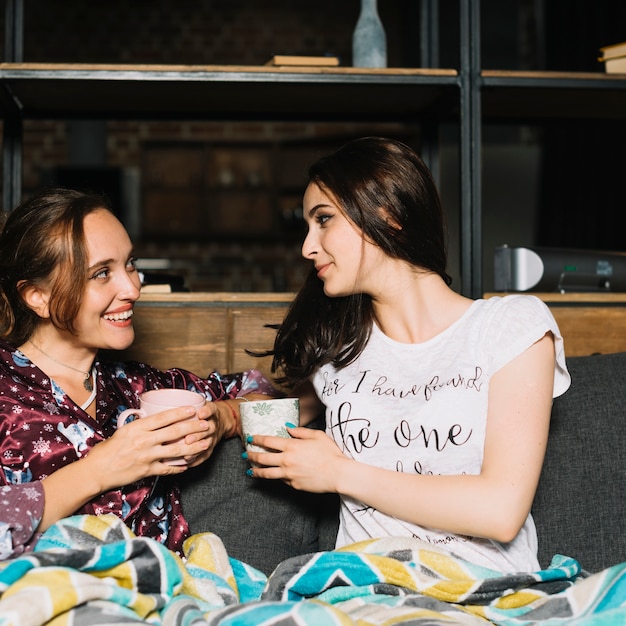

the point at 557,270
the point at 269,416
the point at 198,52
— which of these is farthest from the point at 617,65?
the point at 198,52

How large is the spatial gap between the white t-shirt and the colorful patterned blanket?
8 centimetres

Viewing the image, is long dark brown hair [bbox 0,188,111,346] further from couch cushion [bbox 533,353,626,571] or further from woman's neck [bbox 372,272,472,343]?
couch cushion [bbox 533,353,626,571]

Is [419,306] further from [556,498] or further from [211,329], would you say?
[211,329]

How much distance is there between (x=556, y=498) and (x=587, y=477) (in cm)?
7

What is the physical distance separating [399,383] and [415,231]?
0.91ft

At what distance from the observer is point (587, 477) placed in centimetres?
149

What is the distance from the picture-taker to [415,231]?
4.68 feet

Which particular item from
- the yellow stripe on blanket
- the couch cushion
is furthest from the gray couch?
the yellow stripe on blanket

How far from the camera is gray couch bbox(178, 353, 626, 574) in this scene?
1461mm

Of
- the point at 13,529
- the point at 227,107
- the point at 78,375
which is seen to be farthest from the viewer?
the point at 227,107

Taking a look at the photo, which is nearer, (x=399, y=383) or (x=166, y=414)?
(x=166, y=414)

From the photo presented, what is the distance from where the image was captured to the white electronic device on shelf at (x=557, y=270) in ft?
6.47

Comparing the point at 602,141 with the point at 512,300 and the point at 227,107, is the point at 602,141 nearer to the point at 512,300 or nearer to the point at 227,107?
the point at 227,107

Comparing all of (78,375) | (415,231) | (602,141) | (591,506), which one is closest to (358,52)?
(415,231)
